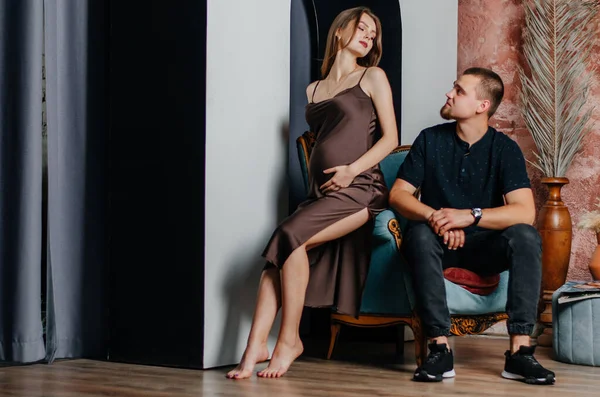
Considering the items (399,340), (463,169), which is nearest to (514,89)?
(463,169)

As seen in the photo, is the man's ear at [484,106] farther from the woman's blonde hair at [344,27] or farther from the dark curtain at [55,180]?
the dark curtain at [55,180]

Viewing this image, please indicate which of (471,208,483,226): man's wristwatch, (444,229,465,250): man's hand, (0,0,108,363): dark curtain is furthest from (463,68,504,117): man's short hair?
(0,0,108,363): dark curtain

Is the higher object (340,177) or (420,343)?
(340,177)

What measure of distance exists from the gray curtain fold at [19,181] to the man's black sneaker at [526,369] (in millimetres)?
1729

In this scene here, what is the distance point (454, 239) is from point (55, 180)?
1.53 metres

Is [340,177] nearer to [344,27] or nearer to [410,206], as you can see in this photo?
[410,206]

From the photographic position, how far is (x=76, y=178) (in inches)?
124

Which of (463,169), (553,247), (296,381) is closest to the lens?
(296,381)

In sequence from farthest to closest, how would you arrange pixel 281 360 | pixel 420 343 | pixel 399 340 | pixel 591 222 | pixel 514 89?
pixel 514 89, pixel 591 222, pixel 399 340, pixel 420 343, pixel 281 360

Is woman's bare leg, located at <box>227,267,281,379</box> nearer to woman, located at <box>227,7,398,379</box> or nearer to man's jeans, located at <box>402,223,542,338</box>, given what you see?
woman, located at <box>227,7,398,379</box>

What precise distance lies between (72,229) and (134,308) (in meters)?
0.40

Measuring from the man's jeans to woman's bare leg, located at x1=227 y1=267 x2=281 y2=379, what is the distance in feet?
1.69

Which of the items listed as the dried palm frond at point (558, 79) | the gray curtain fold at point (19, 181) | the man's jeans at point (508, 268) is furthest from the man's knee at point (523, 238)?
the gray curtain fold at point (19, 181)

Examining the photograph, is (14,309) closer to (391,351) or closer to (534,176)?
(391,351)
